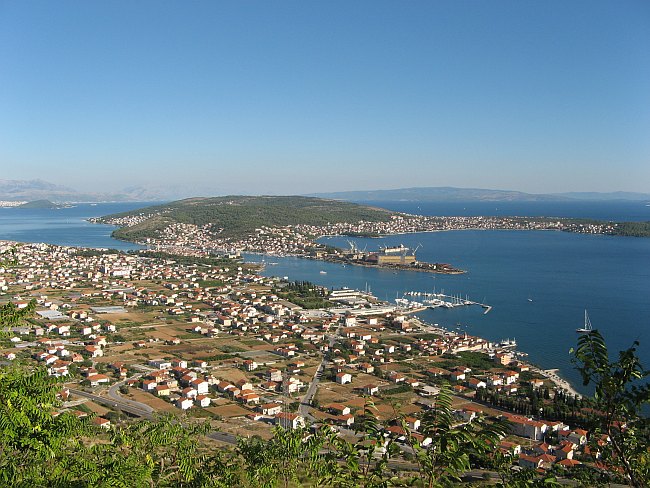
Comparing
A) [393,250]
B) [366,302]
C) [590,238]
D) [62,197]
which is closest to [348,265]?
[393,250]

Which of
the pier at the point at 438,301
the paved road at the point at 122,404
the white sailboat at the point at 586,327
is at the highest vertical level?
the white sailboat at the point at 586,327

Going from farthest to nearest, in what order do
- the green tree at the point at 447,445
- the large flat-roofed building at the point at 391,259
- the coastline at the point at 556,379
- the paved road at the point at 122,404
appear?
1. the large flat-roofed building at the point at 391,259
2. the coastline at the point at 556,379
3. the paved road at the point at 122,404
4. the green tree at the point at 447,445

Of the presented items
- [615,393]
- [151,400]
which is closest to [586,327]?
[151,400]

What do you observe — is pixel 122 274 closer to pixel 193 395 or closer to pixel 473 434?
pixel 193 395

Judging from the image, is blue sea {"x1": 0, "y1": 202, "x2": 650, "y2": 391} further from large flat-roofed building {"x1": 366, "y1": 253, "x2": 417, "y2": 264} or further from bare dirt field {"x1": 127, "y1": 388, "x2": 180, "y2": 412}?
bare dirt field {"x1": 127, "y1": 388, "x2": 180, "y2": 412}

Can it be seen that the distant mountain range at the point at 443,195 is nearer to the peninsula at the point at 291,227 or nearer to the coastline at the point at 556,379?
the peninsula at the point at 291,227

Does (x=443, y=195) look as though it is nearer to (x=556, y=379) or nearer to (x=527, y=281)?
(x=527, y=281)

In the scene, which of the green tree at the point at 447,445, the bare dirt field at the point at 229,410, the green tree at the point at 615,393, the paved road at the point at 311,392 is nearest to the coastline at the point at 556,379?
the paved road at the point at 311,392

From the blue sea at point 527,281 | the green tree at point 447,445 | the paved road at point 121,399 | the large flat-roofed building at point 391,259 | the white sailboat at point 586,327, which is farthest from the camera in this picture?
the large flat-roofed building at point 391,259
